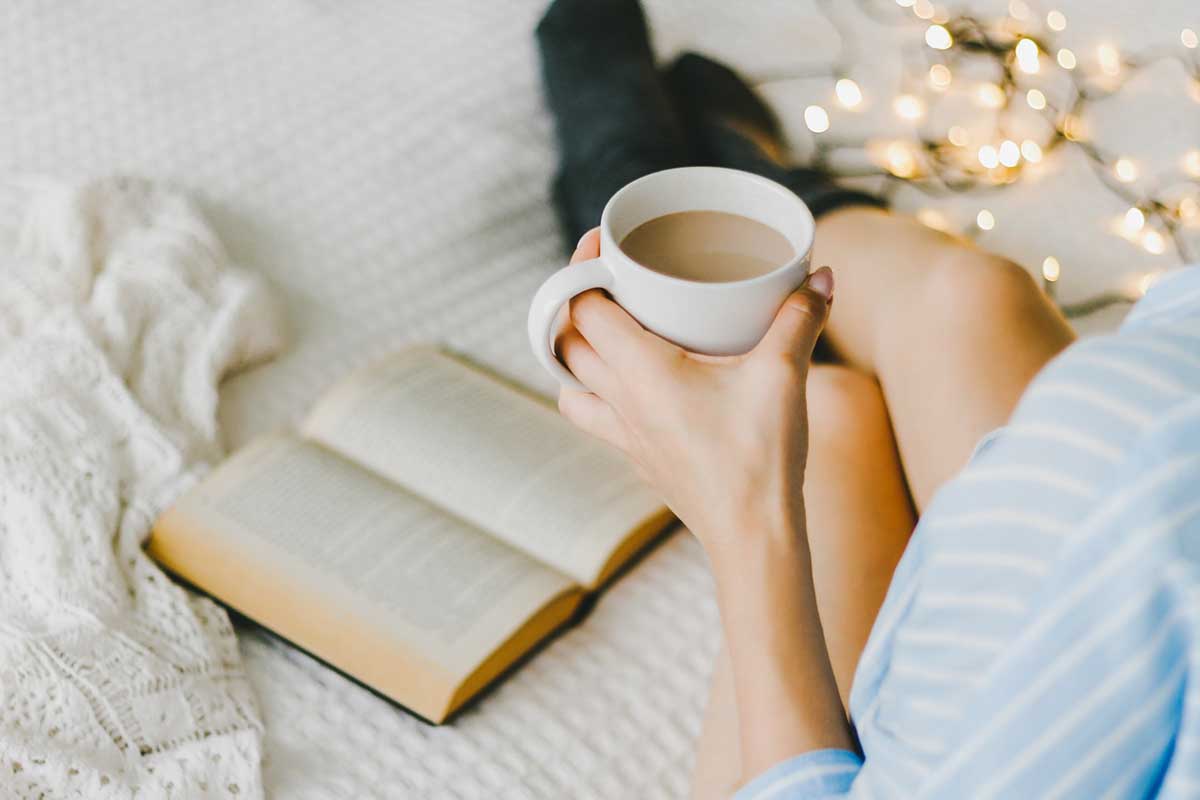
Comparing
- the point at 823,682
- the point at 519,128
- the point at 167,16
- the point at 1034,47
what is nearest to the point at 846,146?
the point at 1034,47

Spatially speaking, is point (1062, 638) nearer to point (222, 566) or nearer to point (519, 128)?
point (222, 566)

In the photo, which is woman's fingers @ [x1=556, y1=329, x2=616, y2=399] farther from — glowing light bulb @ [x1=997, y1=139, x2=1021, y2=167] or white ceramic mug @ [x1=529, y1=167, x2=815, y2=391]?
glowing light bulb @ [x1=997, y1=139, x2=1021, y2=167]

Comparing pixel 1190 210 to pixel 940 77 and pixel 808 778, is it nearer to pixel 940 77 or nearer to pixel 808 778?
pixel 940 77

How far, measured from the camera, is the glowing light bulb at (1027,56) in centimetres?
125

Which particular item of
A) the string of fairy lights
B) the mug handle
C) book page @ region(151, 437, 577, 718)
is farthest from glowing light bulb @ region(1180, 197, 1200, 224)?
the mug handle

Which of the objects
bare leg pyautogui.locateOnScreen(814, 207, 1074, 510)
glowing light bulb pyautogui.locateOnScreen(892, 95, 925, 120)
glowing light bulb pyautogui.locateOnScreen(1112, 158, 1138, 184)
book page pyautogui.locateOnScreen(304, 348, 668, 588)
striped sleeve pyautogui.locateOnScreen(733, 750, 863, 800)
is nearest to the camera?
striped sleeve pyautogui.locateOnScreen(733, 750, 863, 800)

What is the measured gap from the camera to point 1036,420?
1.35ft

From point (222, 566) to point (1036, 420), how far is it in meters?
0.60

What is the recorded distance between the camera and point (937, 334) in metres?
0.76

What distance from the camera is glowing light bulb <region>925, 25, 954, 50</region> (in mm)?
1285

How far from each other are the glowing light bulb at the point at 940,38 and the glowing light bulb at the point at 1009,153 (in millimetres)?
154

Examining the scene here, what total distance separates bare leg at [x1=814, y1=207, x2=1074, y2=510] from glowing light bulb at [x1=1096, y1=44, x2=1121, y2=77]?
462 millimetres

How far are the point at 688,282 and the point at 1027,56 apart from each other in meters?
0.91

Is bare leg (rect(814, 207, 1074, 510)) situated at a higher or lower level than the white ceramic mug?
lower
